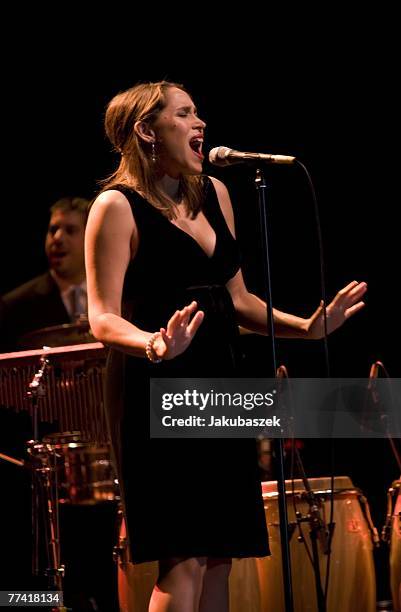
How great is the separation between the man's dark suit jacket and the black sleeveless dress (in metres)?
2.69

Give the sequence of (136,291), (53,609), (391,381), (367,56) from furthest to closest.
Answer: (367,56)
(391,381)
(53,609)
(136,291)

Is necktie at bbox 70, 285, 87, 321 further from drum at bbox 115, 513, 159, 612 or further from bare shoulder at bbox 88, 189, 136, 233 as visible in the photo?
bare shoulder at bbox 88, 189, 136, 233

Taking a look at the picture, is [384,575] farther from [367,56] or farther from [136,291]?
[136,291]

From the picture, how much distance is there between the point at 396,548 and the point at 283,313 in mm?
1602

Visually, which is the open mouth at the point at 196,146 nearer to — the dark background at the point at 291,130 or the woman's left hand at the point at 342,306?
the woman's left hand at the point at 342,306

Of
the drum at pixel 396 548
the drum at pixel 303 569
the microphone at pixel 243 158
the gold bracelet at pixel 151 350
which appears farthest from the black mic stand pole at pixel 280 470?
the drum at pixel 396 548

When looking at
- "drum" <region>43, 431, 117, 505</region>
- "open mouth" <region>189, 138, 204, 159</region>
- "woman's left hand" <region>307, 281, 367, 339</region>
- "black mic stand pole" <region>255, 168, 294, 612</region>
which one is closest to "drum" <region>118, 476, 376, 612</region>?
"drum" <region>43, 431, 117, 505</region>

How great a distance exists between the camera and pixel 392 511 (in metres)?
4.14

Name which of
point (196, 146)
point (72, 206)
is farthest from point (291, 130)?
point (196, 146)

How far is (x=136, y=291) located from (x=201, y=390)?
33 cm

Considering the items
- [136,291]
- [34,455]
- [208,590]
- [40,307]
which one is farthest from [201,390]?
[40,307]

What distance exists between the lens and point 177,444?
2.63 meters

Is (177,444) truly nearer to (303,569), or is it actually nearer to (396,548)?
(303,569)

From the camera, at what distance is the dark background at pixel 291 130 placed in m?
5.50
